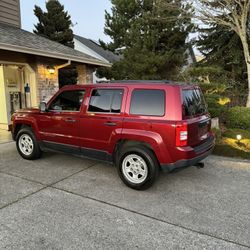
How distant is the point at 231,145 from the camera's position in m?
6.45

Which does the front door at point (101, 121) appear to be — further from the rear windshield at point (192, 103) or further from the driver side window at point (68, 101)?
the rear windshield at point (192, 103)

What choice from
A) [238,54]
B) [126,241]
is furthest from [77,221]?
[238,54]

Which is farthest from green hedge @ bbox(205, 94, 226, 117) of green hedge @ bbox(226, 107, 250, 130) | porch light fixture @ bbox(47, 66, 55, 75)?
porch light fixture @ bbox(47, 66, 55, 75)

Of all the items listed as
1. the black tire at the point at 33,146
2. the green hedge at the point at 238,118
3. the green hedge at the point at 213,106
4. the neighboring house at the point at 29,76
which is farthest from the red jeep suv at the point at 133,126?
the green hedge at the point at 238,118

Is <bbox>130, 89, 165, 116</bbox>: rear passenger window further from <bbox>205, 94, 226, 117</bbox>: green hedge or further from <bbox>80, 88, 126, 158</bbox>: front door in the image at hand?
<bbox>205, 94, 226, 117</bbox>: green hedge

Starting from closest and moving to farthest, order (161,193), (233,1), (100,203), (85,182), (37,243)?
(37,243), (100,203), (161,193), (85,182), (233,1)

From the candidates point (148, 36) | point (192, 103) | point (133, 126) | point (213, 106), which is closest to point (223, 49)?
point (148, 36)

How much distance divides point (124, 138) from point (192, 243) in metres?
1.89

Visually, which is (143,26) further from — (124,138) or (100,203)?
(100,203)

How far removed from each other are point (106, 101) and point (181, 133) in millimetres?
1445

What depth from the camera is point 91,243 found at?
8.57 ft

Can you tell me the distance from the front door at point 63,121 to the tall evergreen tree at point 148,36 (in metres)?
8.82

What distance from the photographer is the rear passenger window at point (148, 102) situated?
3.72m

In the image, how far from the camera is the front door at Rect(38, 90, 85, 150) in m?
4.64
